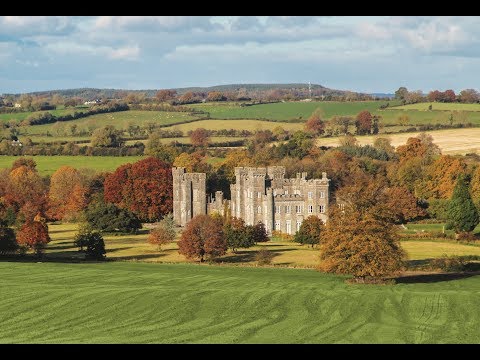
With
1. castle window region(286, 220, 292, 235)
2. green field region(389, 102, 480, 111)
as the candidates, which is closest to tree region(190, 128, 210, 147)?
green field region(389, 102, 480, 111)

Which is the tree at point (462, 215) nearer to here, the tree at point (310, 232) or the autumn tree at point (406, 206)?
the autumn tree at point (406, 206)

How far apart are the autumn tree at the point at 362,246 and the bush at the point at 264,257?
8863 mm

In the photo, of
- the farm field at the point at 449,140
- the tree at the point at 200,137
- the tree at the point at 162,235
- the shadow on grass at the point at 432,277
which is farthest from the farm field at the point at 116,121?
the shadow on grass at the point at 432,277

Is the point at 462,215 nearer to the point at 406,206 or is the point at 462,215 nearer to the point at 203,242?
the point at 406,206

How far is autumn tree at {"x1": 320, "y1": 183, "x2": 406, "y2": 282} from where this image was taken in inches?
1747

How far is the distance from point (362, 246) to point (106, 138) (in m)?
86.2

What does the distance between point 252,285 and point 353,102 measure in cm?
12947

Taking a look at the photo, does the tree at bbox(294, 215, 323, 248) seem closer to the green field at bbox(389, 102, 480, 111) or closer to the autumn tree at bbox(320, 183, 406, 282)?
the autumn tree at bbox(320, 183, 406, 282)

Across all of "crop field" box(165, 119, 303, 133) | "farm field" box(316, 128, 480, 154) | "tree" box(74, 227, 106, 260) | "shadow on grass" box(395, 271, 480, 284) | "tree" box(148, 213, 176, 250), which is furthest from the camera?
"crop field" box(165, 119, 303, 133)

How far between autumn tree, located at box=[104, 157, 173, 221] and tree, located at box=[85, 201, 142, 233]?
34.9ft

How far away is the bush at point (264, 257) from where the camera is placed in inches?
2183

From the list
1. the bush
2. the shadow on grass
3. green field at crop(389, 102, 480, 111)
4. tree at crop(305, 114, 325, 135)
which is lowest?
the bush

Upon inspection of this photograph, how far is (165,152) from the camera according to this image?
116 meters
